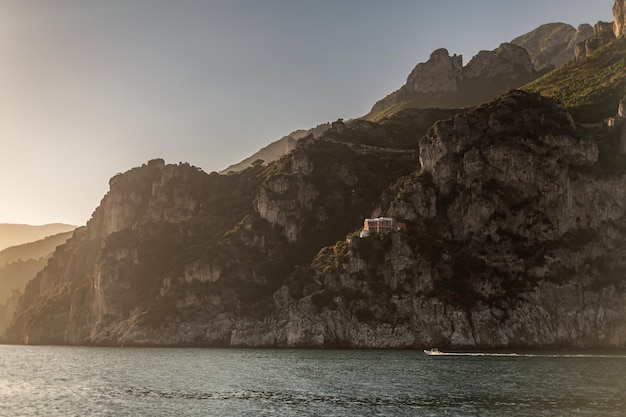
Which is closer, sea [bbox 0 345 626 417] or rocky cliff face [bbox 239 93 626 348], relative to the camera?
sea [bbox 0 345 626 417]

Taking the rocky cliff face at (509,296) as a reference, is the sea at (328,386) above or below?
below

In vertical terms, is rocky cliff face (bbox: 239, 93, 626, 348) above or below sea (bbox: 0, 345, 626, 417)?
above

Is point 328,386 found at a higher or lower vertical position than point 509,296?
lower

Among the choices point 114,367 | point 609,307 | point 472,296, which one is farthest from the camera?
point 472,296

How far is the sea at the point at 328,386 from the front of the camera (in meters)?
76.2

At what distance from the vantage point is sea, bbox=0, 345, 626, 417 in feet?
250

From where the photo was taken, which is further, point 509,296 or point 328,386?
point 509,296

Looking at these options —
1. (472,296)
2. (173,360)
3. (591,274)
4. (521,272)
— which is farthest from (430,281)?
(173,360)

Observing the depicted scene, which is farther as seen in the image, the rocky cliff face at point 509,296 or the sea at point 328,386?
the rocky cliff face at point 509,296

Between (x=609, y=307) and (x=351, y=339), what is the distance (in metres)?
71.8

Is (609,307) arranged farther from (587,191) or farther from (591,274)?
(587,191)

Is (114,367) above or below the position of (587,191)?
below

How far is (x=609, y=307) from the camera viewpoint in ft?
577

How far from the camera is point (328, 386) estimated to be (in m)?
98.4
